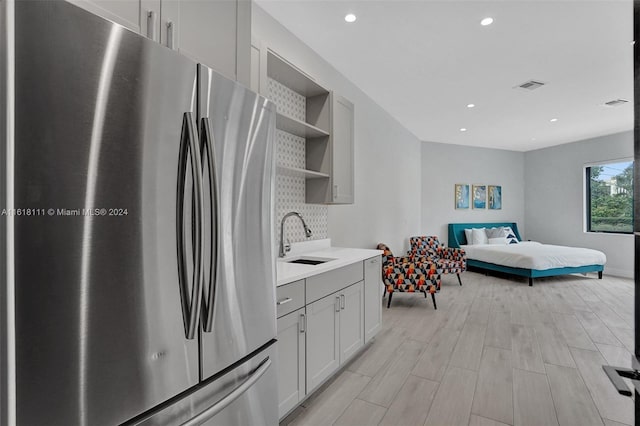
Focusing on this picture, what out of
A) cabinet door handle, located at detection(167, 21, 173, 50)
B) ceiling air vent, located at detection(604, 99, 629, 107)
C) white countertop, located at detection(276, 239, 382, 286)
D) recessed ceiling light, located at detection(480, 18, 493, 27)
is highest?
recessed ceiling light, located at detection(480, 18, 493, 27)

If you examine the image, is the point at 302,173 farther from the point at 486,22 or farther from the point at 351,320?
the point at 486,22

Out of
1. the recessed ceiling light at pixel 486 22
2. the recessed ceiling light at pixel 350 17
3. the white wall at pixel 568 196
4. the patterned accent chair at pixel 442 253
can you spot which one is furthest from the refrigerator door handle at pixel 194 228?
the white wall at pixel 568 196

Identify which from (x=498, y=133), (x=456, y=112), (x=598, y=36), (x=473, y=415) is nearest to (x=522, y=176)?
(x=498, y=133)

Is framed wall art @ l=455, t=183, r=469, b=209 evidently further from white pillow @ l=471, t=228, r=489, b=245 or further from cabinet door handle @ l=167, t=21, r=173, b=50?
cabinet door handle @ l=167, t=21, r=173, b=50

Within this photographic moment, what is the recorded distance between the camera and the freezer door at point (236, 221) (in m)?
1.09

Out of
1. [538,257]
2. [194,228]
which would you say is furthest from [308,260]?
[538,257]

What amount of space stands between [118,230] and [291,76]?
223 cm

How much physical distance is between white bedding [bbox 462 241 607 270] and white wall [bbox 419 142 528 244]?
123 centimetres

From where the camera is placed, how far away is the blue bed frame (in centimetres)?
568

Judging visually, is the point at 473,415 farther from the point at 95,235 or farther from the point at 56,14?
the point at 56,14

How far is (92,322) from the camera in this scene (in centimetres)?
82

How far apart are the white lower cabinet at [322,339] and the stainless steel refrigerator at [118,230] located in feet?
2.73

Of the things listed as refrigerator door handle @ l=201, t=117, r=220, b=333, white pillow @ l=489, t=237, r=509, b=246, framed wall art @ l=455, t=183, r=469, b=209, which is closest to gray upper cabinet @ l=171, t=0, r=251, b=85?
refrigerator door handle @ l=201, t=117, r=220, b=333

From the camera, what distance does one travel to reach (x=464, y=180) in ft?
25.7
